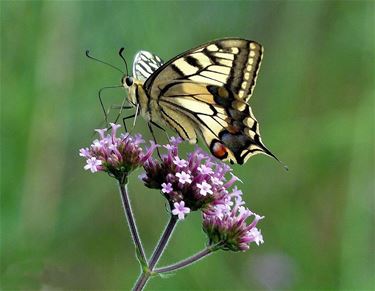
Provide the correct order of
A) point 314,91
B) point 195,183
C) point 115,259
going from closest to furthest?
point 195,183
point 115,259
point 314,91

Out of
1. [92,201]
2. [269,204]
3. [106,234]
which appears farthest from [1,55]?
[269,204]

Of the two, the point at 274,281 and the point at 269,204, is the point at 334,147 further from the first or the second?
the point at 274,281

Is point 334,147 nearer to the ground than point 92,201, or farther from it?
farther from it

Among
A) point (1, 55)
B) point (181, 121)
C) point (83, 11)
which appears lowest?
point (181, 121)

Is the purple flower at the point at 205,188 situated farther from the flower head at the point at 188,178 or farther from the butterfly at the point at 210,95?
the butterfly at the point at 210,95

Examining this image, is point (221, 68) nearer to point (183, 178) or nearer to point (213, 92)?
point (213, 92)

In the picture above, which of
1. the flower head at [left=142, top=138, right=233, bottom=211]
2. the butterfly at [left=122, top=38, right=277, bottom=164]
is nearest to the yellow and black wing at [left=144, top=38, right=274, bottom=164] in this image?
the butterfly at [left=122, top=38, right=277, bottom=164]

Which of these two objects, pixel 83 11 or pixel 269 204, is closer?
pixel 83 11

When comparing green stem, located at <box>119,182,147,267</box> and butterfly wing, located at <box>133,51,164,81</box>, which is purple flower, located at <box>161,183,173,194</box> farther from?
butterfly wing, located at <box>133,51,164,81</box>
